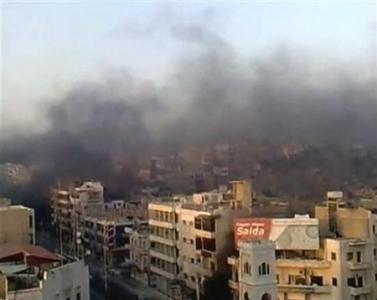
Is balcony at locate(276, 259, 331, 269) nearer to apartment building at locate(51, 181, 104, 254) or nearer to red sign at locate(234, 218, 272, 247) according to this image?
red sign at locate(234, 218, 272, 247)

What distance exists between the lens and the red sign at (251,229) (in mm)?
4820

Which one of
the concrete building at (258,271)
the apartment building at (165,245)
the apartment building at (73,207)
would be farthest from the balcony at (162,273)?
the concrete building at (258,271)

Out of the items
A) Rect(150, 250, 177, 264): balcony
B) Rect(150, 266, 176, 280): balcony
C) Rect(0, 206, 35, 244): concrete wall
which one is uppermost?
Rect(0, 206, 35, 244): concrete wall

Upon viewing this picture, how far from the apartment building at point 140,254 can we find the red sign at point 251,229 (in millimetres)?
1306

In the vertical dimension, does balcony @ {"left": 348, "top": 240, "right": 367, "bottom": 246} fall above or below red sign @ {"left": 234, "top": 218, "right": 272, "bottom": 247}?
below

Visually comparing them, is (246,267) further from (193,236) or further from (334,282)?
(193,236)

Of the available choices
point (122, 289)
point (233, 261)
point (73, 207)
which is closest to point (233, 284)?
point (233, 261)

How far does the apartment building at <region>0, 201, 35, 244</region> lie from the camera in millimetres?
3994

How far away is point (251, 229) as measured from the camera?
4898 millimetres

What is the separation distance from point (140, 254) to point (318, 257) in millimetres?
2015

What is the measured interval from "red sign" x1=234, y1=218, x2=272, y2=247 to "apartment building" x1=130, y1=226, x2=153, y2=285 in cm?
131

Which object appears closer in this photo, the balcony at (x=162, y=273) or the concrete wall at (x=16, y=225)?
the concrete wall at (x=16, y=225)

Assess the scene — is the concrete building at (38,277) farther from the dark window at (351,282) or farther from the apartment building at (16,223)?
the dark window at (351,282)

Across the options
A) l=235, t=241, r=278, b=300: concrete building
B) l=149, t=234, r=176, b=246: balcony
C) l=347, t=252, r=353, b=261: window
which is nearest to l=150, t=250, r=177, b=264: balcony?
l=149, t=234, r=176, b=246: balcony
